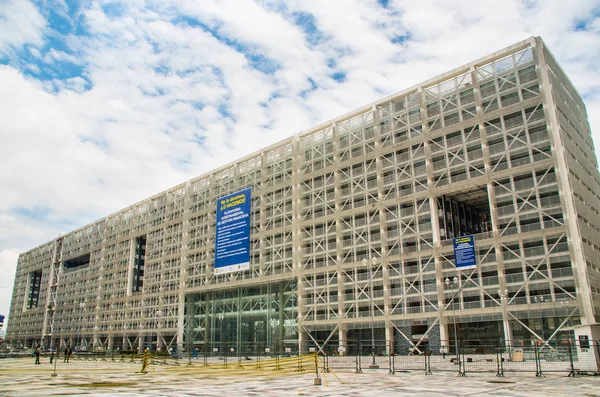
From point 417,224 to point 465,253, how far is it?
388 inches

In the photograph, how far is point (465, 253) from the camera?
1973 inches

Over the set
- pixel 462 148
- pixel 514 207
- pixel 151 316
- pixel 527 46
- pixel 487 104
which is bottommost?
pixel 151 316

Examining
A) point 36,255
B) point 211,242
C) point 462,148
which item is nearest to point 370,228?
point 462,148

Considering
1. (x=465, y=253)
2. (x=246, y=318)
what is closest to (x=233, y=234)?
(x=246, y=318)

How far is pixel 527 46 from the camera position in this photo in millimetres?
55281

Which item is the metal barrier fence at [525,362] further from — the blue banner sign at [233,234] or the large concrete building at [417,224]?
the blue banner sign at [233,234]

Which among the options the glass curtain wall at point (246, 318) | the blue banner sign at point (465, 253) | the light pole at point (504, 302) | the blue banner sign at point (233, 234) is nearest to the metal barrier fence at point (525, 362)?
the light pole at point (504, 302)

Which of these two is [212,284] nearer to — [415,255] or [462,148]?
[415,255]

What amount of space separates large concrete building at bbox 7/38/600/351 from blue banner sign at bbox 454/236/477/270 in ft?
13.0

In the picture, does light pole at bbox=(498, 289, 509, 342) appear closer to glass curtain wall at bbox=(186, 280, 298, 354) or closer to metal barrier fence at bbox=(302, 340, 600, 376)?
metal barrier fence at bbox=(302, 340, 600, 376)

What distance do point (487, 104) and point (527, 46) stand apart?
7.69m

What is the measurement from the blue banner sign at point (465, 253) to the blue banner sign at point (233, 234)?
27059mm

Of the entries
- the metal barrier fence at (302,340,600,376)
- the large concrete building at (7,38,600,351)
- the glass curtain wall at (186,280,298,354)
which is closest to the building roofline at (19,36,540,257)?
the large concrete building at (7,38,600,351)

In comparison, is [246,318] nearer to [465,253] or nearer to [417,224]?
[417,224]
